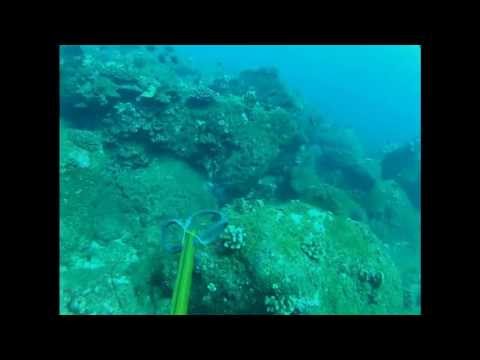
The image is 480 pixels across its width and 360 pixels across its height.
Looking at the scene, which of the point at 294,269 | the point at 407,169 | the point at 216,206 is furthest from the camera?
the point at 407,169

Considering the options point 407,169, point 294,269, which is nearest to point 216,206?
point 294,269

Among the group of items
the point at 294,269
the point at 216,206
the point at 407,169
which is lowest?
the point at 294,269

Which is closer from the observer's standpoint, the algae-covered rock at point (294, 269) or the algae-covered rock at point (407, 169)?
the algae-covered rock at point (294, 269)

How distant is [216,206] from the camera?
1079cm

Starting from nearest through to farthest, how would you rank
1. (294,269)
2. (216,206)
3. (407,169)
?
(294,269) → (216,206) → (407,169)

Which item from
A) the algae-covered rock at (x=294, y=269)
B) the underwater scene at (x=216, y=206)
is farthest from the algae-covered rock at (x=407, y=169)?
the algae-covered rock at (x=294, y=269)

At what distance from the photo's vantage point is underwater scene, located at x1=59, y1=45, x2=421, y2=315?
668 cm

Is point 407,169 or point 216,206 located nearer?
point 216,206

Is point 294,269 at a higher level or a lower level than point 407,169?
lower

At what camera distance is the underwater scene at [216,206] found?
21.9ft

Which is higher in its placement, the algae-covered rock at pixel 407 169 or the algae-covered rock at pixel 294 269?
the algae-covered rock at pixel 407 169

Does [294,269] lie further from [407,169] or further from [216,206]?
[407,169]

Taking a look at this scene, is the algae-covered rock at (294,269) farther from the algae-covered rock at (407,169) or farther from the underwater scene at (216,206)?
the algae-covered rock at (407,169)
